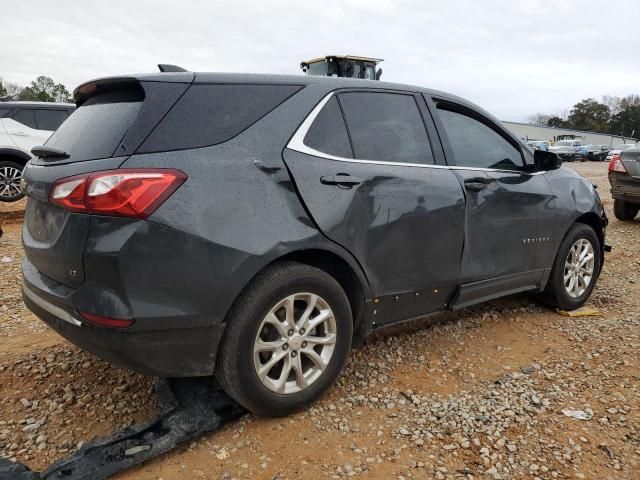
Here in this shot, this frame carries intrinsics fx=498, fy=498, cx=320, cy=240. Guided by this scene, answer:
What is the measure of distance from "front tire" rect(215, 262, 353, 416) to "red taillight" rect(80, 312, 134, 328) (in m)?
0.44

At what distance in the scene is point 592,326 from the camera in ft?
12.7

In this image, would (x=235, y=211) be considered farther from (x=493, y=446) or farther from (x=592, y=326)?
(x=592, y=326)

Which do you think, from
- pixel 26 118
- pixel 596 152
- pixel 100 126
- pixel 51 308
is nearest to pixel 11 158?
pixel 26 118

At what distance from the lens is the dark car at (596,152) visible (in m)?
40.2

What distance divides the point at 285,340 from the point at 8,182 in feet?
25.4

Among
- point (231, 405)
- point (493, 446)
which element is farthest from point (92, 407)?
point (493, 446)

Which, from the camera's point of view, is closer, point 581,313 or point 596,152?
point 581,313

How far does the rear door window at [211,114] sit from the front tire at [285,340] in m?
0.69

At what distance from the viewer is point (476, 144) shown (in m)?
3.46

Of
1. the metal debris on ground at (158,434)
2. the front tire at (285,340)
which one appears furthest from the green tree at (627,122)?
the metal debris on ground at (158,434)

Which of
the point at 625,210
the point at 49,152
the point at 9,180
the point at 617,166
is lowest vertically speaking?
the point at 625,210

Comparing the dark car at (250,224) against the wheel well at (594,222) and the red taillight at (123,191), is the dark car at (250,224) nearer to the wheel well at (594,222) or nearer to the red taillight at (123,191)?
the red taillight at (123,191)

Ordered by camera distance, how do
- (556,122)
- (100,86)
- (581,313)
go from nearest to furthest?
(100,86) → (581,313) → (556,122)

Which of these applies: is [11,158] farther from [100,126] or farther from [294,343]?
[294,343]
